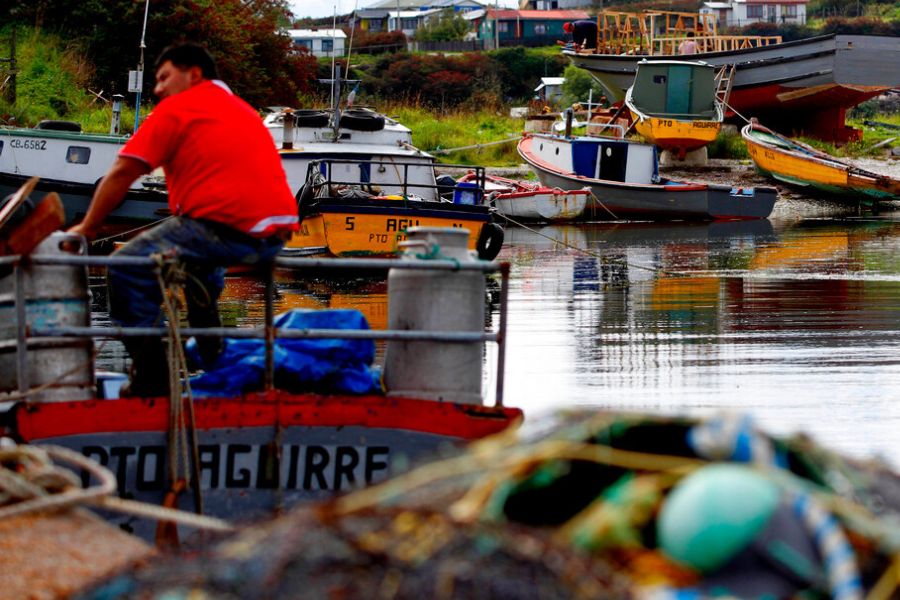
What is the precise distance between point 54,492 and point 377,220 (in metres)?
15.0

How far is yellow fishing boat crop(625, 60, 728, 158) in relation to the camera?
128 feet

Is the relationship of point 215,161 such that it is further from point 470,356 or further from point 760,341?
point 760,341

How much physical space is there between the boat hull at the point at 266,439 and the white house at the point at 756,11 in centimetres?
10372

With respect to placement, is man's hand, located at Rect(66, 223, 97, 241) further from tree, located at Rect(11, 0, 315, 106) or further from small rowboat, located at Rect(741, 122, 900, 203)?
tree, located at Rect(11, 0, 315, 106)

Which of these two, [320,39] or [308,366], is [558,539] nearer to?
[308,366]

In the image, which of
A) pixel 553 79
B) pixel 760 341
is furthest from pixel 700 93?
pixel 553 79

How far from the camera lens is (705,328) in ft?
42.3

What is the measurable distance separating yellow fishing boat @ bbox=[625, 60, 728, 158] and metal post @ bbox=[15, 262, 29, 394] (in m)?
34.4

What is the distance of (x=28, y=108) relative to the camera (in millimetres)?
33531

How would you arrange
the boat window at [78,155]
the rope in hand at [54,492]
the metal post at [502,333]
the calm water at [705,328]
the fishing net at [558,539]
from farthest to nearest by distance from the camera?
the boat window at [78,155]
the calm water at [705,328]
the metal post at [502,333]
the rope in hand at [54,492]
the fishing net at [558,539]

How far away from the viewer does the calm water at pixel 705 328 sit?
29.4 ft

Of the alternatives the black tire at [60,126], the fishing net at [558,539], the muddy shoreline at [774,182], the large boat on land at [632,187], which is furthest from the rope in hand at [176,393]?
the muddy shoreline at [774,182]

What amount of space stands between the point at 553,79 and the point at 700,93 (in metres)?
35.1

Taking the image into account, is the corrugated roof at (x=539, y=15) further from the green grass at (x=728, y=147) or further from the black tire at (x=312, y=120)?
the black tire at (x=312, y=120)
